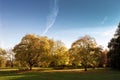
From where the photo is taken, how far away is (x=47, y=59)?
226 ft

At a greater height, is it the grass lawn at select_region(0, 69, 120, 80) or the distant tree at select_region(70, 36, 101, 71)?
the distant tree at select_region(70, 36, 101, 71)

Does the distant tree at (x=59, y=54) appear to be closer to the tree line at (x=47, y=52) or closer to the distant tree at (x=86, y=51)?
the tree line at (x=47, y=52)

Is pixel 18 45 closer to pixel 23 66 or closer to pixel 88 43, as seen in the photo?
pixel 23 66

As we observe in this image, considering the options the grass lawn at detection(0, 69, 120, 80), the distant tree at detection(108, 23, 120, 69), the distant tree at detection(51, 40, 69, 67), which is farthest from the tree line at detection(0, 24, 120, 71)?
the grass lawn at detection(0, 69, 120, 80)

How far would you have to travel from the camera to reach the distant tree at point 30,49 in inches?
A: 2640

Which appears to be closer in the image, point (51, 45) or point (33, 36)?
point (33, 36)

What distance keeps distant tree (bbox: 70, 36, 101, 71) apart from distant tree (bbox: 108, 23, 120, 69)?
425 cm

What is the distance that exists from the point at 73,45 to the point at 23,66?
54.7 feet

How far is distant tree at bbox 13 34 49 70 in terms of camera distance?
67.1m

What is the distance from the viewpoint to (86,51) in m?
69.8

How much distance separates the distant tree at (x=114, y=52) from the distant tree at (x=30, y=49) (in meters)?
19.9

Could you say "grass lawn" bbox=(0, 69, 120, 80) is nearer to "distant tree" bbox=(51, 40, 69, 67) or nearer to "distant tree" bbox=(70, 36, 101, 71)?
"distant tree" bbox=(70, 36, 101, 71)

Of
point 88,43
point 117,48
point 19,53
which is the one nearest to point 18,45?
point 19,53

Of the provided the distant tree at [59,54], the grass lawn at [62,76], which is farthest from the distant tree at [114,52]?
the grass lawn at [62,76]
